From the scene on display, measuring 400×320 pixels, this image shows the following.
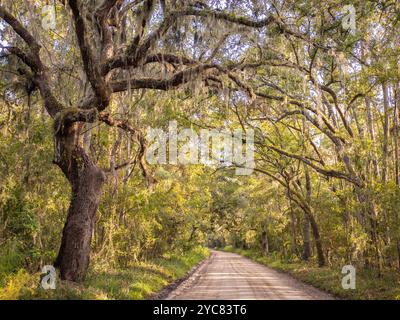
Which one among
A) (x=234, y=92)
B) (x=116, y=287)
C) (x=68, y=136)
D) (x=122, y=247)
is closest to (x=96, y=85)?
(x=68, y=136)

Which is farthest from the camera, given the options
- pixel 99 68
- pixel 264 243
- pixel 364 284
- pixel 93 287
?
pixel 264 243

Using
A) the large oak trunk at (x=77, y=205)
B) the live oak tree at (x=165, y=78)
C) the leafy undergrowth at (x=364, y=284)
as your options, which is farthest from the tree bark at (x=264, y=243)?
the large oak trunk at (x=77, y=205)

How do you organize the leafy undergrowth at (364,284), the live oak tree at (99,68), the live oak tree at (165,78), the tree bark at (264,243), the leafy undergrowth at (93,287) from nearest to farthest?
1. the leafy undergrowth at (93,287)
2. the live oak tree at (99,68)
3. the live oak tree at (165,78)
4. the leafy undergrowth at (364,284)
5. the tree bark at (264,243)

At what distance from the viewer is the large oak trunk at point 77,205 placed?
9492 mm

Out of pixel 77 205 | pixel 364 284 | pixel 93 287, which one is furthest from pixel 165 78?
pixel 364 284

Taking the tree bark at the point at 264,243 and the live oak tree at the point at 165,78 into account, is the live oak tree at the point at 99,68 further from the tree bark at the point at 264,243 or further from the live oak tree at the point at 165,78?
the tree bark at the point at 264,243

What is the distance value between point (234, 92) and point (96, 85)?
397 cm

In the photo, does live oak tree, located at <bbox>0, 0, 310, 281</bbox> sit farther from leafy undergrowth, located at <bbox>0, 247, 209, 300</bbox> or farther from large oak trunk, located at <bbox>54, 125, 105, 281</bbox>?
leafy undergrowth, located at <bbox>0, 247, 209, 300</bbox>

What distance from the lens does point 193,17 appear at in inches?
353

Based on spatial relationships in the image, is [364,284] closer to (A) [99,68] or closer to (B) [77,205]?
(B) [77,205]

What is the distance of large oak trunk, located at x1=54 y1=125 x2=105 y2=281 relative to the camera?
31.1ft

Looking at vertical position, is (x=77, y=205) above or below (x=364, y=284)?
above

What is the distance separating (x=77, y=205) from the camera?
979 cm

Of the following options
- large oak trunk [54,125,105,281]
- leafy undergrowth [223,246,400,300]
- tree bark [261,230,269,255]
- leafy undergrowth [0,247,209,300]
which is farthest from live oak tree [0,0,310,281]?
tree bark [261,230,269,255]
